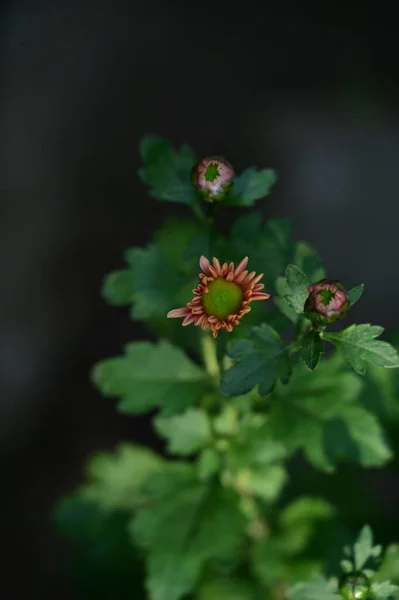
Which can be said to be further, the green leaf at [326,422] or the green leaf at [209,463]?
the green leaf at [209,463]

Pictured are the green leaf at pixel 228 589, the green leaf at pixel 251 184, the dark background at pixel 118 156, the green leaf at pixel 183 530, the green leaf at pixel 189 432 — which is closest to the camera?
the green leaf at pixel 251 184

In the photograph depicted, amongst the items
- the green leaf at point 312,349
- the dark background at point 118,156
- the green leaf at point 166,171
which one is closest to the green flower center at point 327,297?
the green leaf at point 312,349

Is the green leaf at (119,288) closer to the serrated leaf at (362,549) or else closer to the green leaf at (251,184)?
the green leaf at (251,184)

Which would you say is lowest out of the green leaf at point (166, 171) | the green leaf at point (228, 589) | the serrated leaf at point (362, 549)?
the green leaf at point (228, 589)

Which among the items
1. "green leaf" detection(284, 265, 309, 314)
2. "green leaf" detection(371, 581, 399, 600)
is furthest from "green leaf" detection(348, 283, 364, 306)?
"green leaf" detection(371, 581, 399, 600)

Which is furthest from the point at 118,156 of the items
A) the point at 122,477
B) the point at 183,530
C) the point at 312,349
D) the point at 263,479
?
the point at 312,349
